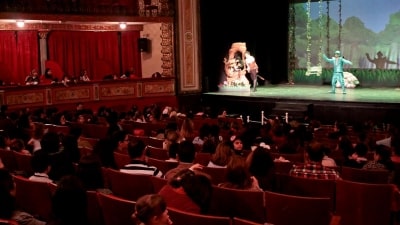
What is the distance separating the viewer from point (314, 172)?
17.6ft

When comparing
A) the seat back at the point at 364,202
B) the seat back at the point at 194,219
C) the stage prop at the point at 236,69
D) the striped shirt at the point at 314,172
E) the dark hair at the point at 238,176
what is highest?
the stage prop at the point at 236,69

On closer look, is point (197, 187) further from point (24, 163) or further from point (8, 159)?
point (8, 159)

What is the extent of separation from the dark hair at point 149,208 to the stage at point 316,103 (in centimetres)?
1159

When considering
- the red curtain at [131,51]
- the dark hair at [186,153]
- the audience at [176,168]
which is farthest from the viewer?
the red curtain at [131,51]

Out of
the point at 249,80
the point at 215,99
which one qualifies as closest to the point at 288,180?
the point at 215,99

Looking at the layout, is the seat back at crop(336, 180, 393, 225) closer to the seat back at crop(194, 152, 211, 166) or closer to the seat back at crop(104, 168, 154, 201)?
the seat back at crop(104, 168, 154, 201)

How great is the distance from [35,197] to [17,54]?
13497 mm

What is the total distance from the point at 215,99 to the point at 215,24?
8.94ft

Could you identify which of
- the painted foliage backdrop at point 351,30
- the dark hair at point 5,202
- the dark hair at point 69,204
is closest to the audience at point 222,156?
the dark hair at point 69,204

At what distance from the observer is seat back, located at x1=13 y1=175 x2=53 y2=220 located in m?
4.79

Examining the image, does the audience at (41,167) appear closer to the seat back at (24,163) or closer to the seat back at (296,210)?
the seat back at (24,163)

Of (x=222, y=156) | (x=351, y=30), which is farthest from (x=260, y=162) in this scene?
(x=351, y=30)

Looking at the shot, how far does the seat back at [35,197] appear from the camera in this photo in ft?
15.7

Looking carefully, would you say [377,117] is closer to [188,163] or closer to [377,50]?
[377,50]
